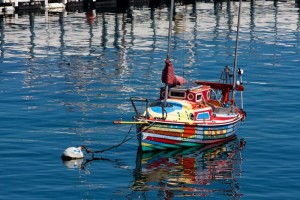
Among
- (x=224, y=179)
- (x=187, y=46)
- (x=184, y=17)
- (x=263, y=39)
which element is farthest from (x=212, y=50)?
(x=224, y=179)

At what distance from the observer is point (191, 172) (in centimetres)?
5362

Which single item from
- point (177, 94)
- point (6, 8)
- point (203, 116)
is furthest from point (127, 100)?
point (6, 8)

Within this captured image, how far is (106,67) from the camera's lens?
91.4m

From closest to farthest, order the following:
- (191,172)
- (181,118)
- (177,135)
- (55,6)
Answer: (191,172)
(181,118)
(177,135)
(55,6)

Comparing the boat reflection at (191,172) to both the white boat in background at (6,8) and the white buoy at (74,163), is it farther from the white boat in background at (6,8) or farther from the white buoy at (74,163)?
the white boat in background at (6,8)

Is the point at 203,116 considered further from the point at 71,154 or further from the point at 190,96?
the point at 71,154

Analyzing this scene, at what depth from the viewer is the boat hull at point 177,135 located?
56.0 metres

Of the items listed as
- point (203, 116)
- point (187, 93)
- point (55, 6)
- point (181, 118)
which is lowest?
point (55, 6)

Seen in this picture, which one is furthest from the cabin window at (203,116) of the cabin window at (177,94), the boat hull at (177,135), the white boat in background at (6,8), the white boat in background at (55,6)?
the white boat in background at (55,6)

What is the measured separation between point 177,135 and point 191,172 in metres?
4.25

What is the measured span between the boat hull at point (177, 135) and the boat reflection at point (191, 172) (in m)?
0.49

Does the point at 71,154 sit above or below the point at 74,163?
above

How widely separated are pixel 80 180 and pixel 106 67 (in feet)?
135

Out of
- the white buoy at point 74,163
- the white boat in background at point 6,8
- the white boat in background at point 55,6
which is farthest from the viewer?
the white boat in background at point 55,6
